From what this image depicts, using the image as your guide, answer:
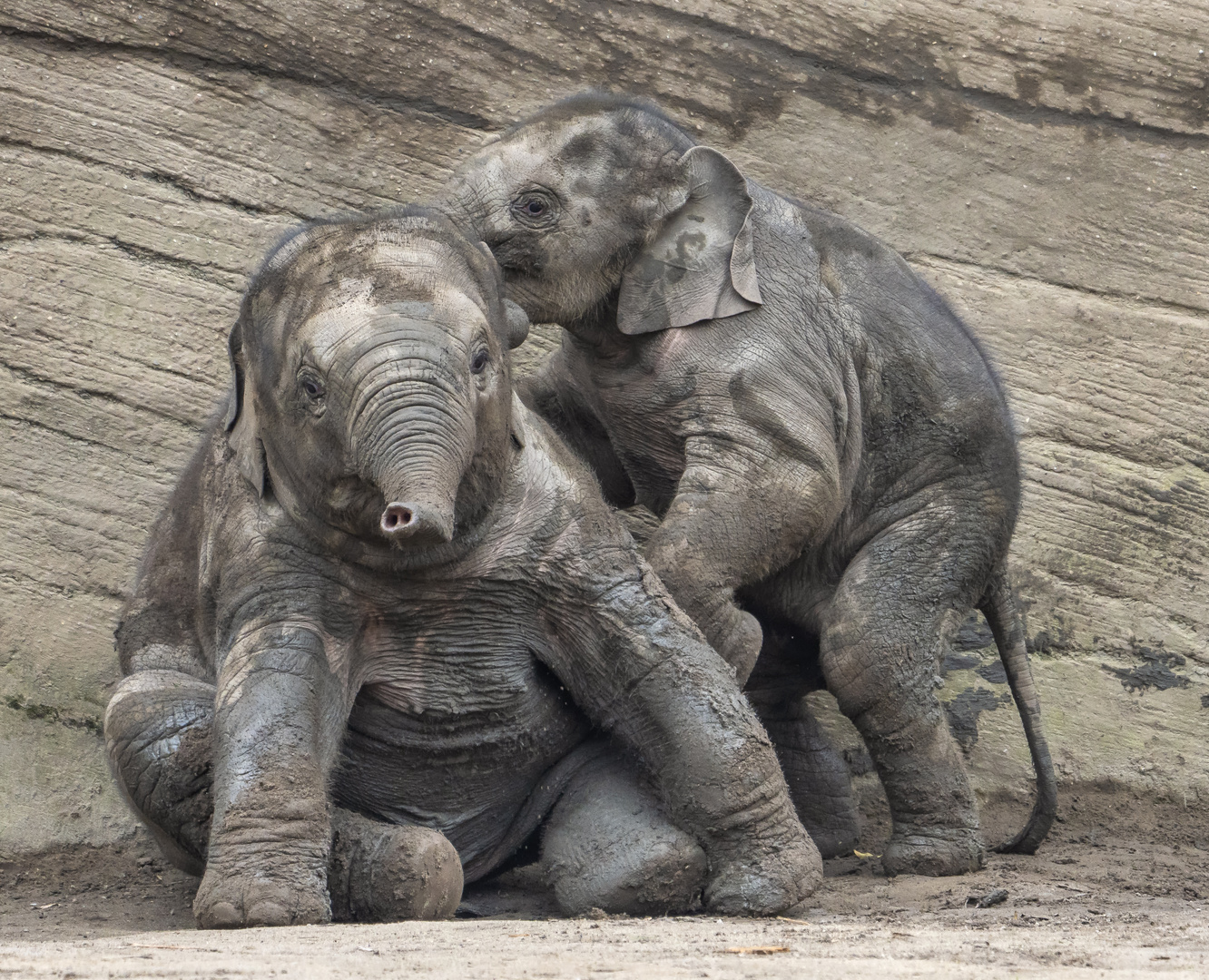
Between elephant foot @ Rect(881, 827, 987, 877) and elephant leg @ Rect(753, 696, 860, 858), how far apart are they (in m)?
0.45

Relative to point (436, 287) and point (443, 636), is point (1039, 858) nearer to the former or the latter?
point (443, 636)

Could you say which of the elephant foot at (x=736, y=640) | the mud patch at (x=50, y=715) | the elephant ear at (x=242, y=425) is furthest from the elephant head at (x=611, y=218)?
the mud patch at (x=50, y=715)

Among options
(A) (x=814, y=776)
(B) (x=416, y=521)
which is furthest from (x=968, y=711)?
(B) (x=416, y=521)

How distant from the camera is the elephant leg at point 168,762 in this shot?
16.4ft

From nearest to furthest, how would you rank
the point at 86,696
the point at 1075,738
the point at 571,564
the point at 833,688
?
the point at 571,564
the point at 833,688
the point at 86,696
the point at 1075,738

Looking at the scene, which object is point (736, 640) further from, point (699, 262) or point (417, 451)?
point (417, 451)

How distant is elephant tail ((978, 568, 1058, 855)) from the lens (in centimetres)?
635

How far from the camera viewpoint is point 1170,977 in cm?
333

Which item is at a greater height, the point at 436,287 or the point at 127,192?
the point at 436,287

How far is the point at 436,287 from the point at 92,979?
1942 millimetres

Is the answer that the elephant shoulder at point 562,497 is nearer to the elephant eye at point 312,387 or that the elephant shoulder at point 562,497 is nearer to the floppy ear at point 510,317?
the floppy ear at point 510,317

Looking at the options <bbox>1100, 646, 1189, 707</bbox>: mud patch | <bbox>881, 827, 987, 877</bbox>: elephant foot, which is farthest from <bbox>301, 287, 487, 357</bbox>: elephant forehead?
<bbox>1100, 646, 1189, 707</bbox>: mud patch

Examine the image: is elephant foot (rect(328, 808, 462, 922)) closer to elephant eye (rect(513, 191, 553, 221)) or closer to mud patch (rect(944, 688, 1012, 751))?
elephant eye (rect(513, 191, 553, 221))

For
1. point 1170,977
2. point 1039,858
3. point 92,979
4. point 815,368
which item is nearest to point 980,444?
point 815,368
